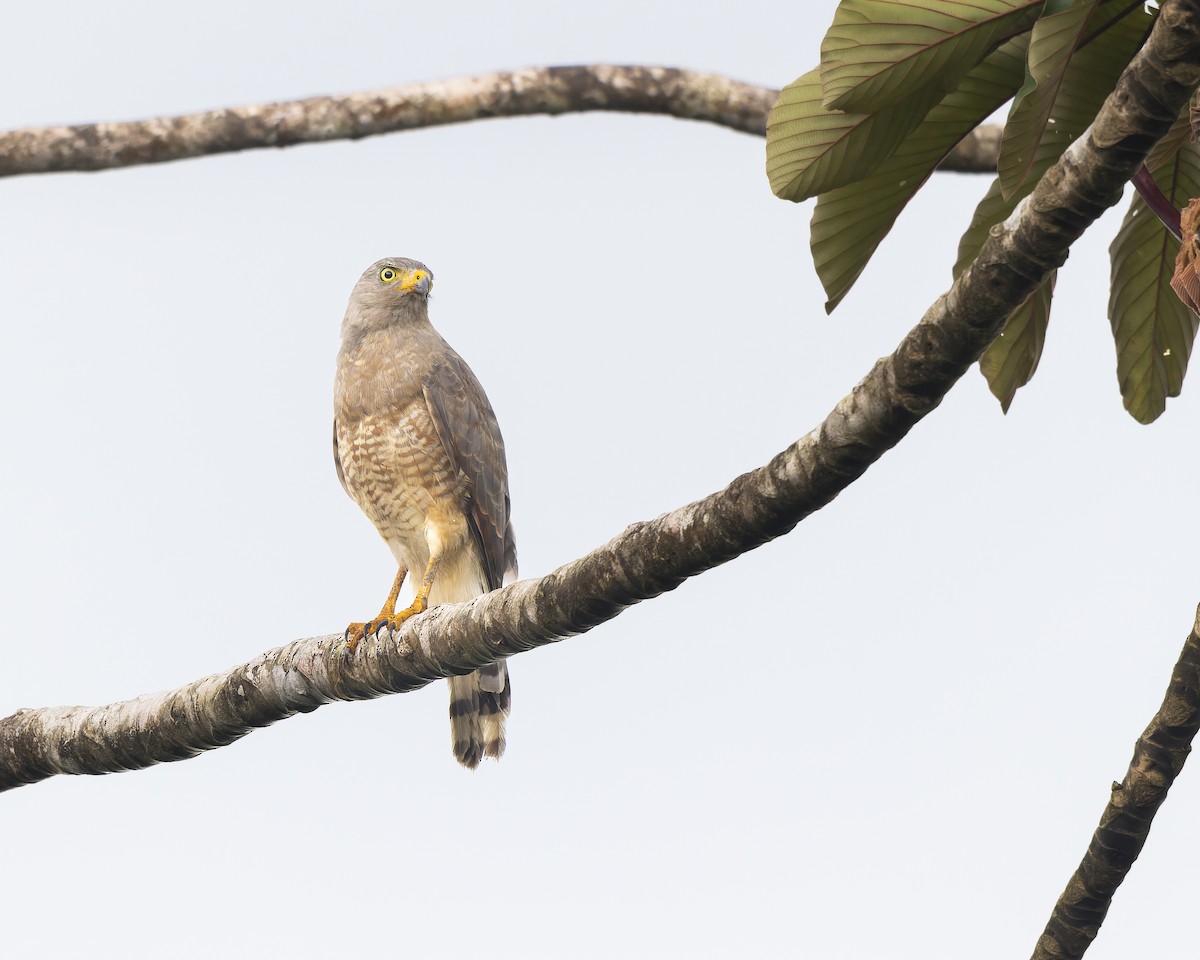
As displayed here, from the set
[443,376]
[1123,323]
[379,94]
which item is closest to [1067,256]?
[1123,323]

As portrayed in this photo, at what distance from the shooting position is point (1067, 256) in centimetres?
250

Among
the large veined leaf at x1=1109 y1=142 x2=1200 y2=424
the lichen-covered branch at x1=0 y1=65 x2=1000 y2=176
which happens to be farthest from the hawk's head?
the large veined leaf at x1=1109 y1=142 x2=1200 y2=424

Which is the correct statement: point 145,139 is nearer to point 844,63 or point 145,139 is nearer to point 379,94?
point 379,94

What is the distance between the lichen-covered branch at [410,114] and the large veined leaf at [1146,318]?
8.32 feet

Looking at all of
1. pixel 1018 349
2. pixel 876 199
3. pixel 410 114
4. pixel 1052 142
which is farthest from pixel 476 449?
pixel 1052 142

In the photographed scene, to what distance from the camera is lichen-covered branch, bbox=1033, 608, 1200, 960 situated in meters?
3.06

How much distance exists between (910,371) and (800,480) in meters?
0.31

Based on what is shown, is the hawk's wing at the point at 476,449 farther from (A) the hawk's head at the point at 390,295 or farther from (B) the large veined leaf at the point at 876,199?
(B) the large veined leaf at the point at 876,199

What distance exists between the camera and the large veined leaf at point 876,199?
3.17 meters

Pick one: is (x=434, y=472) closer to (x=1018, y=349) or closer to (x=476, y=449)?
(x=476, y=449)

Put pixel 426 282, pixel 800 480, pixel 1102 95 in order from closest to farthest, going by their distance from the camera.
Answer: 1. pixel 800 480
2. pixel 1102 95
3. pixel 426 282

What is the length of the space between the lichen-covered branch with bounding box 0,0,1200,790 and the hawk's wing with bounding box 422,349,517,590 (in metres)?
1.89

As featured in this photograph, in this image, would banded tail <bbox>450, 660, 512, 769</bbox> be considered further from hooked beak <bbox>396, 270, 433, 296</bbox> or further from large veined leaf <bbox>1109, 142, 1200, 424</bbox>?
large veined leaf <bbox>1109, 142, 1200, 424</bbox>

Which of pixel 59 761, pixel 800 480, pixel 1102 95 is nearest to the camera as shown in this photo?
pixel 800 480
